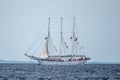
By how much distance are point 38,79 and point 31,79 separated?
61.0 inches

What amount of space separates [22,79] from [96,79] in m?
16.5

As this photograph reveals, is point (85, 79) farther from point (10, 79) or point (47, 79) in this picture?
point (10, 79)

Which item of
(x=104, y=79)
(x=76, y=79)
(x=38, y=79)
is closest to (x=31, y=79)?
(x=38, y=79)

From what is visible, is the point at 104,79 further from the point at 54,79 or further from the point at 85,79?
the point at 54,79

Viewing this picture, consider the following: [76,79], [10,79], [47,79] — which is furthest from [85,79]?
[10,79]

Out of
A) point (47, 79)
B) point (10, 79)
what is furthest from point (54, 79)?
point (10, 79)

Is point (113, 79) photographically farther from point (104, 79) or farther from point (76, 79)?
point (76, 79)

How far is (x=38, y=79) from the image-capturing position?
3932 inches

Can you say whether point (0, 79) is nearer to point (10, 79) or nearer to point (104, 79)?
point (10, 79)

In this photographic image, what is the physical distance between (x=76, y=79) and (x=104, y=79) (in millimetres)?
6754

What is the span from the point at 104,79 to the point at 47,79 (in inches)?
521

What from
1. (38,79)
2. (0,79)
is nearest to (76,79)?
(38,79)

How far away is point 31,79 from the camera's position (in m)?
99.4

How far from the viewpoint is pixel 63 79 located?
101 m
